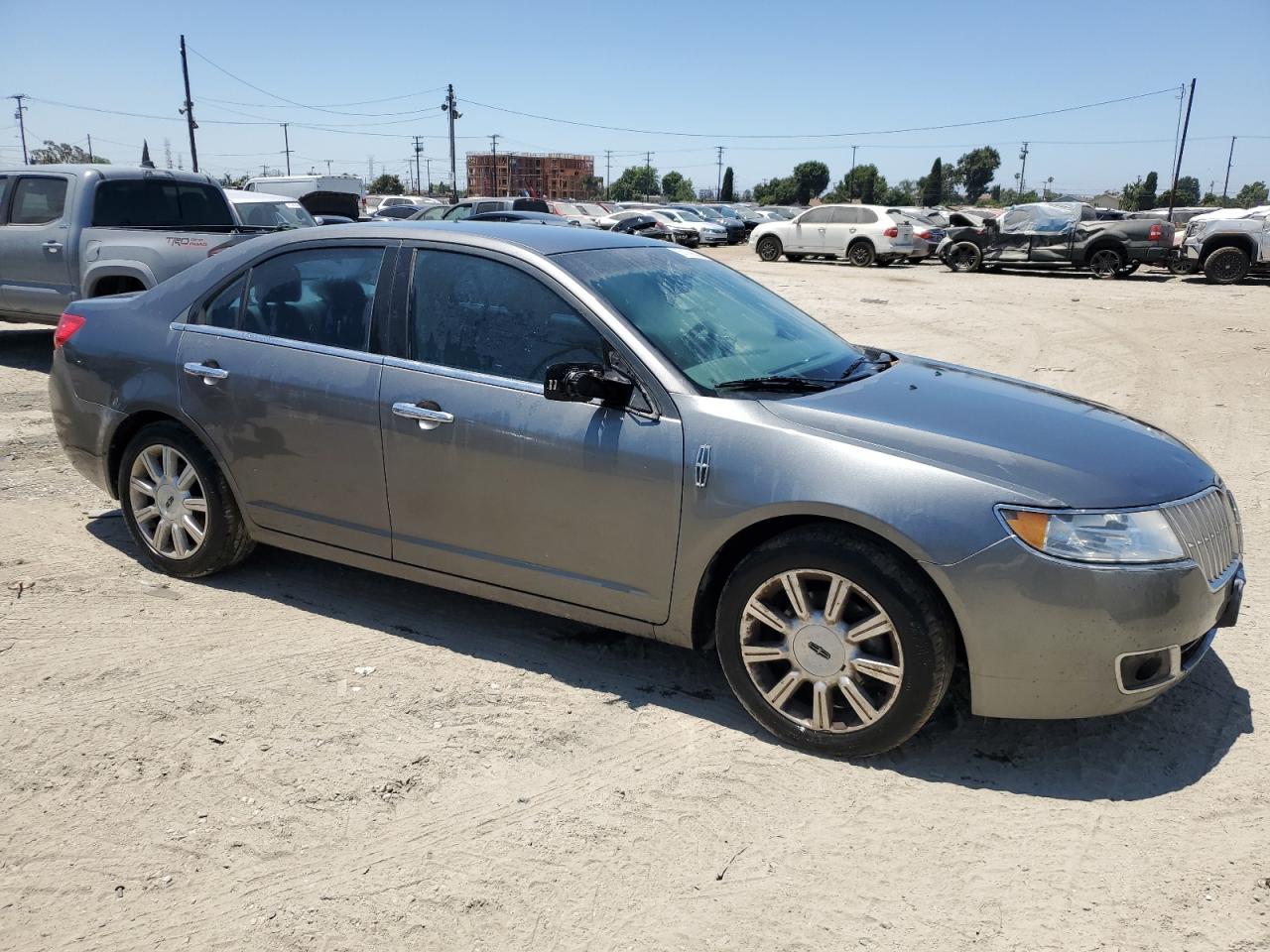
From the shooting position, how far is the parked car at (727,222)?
3672 centimetres

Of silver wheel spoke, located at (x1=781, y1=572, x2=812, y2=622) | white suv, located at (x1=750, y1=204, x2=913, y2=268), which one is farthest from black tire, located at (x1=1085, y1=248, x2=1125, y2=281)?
silver wheel spoke, located at (x1=781, y1=572, x2=812, y2=622)

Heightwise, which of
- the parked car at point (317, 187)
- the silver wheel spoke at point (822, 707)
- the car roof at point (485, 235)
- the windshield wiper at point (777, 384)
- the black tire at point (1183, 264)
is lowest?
the silver wheel spoke at point (822, 707)

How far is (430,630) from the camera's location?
4.42 m

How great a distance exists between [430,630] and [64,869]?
70.4 inches

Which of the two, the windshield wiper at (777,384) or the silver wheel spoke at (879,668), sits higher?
the windshield wiper at (777,384)

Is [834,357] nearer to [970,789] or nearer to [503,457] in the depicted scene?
[503,457]

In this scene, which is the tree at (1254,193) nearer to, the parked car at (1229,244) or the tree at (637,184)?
the tree at (637,184)

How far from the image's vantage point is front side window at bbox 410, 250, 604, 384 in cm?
381

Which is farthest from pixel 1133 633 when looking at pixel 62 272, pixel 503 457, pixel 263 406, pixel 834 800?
pixel 62 272

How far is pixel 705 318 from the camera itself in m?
4.07

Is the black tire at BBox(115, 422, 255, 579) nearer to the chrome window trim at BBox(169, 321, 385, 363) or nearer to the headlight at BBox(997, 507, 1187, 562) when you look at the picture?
the chrome window trim at BBox(169, 321, 385, 363)

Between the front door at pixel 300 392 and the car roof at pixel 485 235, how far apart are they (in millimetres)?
99

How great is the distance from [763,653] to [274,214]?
44.1ft

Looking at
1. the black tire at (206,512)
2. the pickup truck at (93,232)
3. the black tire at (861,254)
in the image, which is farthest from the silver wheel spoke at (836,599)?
the black tire at (861,254)
